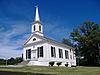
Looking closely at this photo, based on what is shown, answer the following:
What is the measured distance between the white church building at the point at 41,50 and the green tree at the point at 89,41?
7.95 meters

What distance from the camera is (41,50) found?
34406mm

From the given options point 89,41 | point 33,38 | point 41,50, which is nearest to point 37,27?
point 33,38

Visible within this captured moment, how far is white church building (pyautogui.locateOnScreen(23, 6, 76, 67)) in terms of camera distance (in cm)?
3341

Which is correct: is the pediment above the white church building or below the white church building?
above

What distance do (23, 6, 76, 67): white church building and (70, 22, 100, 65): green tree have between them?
7.95m

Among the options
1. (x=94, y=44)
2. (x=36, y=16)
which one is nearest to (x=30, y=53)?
(x=36, y=16)

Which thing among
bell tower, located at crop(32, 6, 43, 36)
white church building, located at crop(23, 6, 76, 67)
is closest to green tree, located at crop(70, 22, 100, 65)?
white church building, located at crop(23, 6, 76, 67)

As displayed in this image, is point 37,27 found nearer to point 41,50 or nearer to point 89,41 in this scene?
point 41,50

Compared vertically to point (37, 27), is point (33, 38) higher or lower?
lower

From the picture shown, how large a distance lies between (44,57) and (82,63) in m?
22.1

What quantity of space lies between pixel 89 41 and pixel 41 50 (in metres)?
16.0

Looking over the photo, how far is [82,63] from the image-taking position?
52.2 m

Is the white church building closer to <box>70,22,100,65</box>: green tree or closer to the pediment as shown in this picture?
the pediment

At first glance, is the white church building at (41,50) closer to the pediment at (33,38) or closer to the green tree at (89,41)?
the pediment at (33,38)
